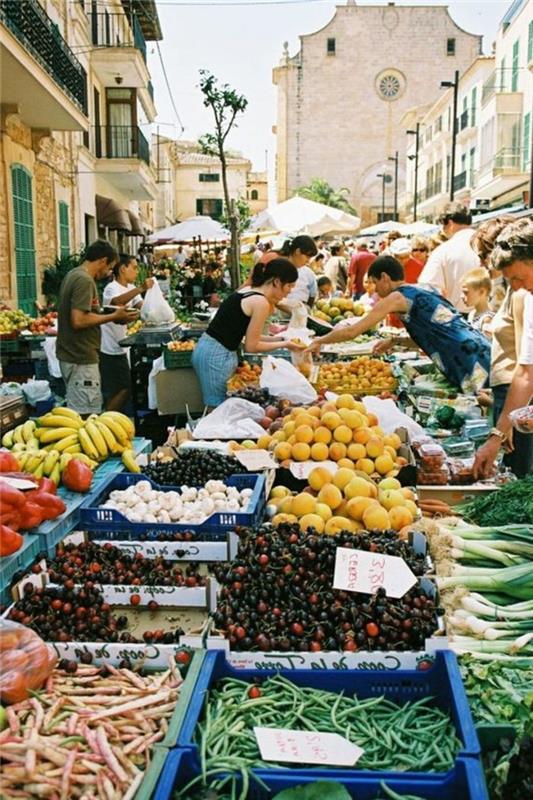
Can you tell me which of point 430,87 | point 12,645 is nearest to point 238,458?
point 12,645

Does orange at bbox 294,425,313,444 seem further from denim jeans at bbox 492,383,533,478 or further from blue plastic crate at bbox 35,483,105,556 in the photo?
denim jeans at bbox 492,383,533,478

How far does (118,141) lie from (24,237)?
12375mm

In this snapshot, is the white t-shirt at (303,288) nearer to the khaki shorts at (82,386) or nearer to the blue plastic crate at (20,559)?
the khaki shorts at (82,386)

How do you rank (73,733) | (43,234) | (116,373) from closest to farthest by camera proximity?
(73,733), (116,373), (43,234)

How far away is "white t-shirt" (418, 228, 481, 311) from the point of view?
734 cm

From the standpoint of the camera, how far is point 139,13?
28984mm

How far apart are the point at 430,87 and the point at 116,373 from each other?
62536mm

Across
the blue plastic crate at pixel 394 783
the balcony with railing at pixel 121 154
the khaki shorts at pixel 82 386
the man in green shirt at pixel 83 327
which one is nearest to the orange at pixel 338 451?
the blue plastic crate at pixel 394 783

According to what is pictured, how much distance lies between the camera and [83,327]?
6578mm

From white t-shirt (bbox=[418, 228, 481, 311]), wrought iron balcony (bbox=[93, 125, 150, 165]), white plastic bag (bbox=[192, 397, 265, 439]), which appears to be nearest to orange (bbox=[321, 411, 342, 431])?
white plastic bag (bbox=[192, 397, 265, 439])

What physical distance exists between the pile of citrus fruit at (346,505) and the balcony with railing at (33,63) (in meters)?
8.96

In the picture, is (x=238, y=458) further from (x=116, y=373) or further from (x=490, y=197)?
(x=490, y=197)

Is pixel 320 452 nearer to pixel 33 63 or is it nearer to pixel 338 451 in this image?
pixel 338 451

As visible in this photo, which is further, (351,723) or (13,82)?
(13,82)
